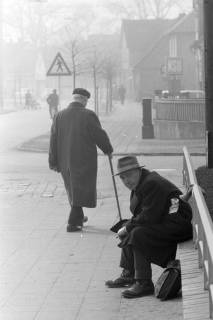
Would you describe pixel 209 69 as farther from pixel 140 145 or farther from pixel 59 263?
pixel 140 145

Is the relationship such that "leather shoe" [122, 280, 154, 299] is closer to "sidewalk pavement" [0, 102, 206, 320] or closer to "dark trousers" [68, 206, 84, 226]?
"sidewalk pavement" [0, 102, 206, 320]

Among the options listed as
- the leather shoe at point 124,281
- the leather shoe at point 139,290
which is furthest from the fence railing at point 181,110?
the leather shoe at point 139,290

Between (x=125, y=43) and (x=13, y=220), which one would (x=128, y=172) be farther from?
(x=125, y=43)

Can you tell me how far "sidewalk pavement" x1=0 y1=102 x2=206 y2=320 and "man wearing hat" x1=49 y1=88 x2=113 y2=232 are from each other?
0.36 m

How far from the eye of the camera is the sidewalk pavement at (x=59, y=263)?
25.2 ft

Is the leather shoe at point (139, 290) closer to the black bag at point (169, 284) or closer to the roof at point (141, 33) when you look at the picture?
the black bag at point (169, 284)

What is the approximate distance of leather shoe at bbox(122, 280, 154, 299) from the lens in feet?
26.5

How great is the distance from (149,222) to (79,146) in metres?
4.06

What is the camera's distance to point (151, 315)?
7.36m

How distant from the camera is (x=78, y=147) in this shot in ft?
39.4

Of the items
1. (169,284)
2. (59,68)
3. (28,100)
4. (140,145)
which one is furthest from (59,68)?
(28,100)

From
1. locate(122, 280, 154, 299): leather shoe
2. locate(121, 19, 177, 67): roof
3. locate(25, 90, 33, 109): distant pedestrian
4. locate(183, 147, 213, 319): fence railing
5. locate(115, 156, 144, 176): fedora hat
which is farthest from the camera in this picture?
locate(121, 19, 177, 67): roof

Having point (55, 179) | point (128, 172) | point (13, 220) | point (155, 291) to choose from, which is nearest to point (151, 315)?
point (155, 291)

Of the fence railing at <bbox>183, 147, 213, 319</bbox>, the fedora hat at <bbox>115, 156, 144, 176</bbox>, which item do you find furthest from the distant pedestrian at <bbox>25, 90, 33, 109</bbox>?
the fedora hat at <bbox>115, 156, 144, 176</bbox>
